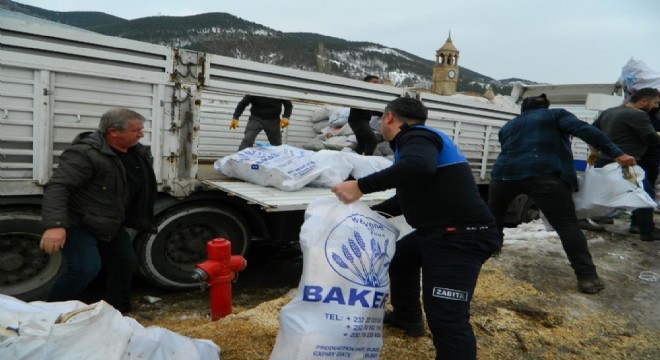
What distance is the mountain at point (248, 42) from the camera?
2581 inches

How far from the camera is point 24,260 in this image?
11.1ft

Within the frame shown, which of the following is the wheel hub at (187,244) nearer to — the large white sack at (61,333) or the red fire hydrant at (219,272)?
the red fire hydrant at (219,272)

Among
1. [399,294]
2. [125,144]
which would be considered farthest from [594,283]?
[125,144]

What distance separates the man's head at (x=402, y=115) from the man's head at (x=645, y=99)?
3745 millimetres

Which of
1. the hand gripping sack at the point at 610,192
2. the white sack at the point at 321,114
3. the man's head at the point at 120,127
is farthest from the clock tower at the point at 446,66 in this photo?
the man's head at the point at 120,127

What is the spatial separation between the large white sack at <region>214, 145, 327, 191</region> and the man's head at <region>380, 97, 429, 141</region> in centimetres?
178

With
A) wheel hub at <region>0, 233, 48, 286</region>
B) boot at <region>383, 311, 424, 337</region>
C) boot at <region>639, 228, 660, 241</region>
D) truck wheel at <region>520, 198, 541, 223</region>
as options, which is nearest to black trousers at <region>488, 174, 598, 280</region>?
boot at <region>383, 311, 424, 337</region>

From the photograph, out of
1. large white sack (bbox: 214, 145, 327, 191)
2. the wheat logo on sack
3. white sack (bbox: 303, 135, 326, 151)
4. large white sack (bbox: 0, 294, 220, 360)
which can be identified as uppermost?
white sack (bbox: 303, 135, 326, 151)

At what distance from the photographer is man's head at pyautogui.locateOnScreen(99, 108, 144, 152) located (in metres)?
2.85

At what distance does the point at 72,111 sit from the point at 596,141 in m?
3.87

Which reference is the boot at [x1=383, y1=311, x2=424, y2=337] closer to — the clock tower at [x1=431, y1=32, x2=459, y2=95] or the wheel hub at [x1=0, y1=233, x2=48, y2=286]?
the wheel hub at [x1=0, y1=233, x2=48, y2=286]

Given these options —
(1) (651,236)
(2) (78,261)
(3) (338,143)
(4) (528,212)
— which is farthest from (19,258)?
(4) (528,212)

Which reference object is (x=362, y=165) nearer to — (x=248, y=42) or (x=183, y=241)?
(x=183, y=241)

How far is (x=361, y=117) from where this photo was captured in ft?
20.6
